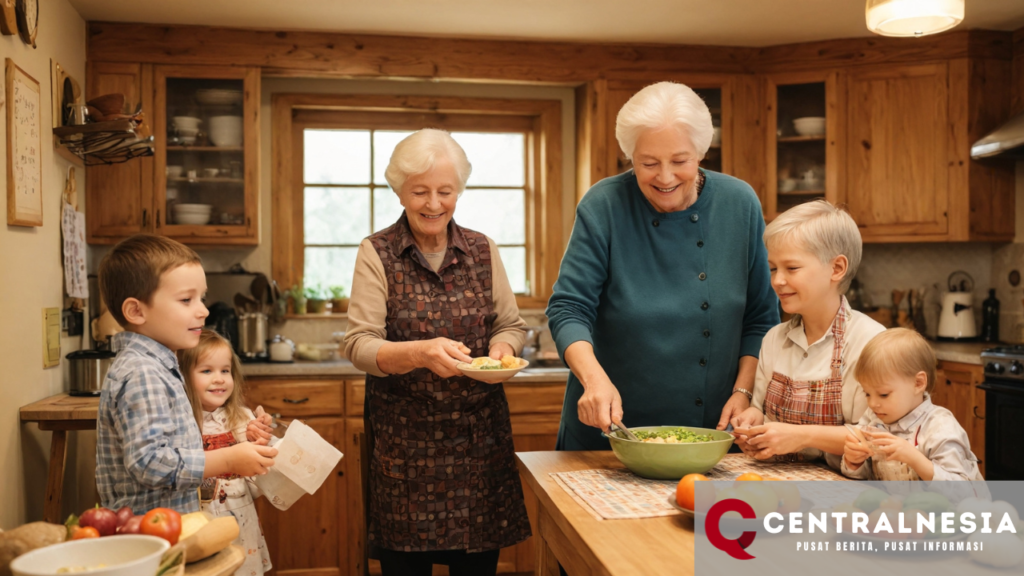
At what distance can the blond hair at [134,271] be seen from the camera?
4.80ft

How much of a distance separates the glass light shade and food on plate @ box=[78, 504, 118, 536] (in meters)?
2.22

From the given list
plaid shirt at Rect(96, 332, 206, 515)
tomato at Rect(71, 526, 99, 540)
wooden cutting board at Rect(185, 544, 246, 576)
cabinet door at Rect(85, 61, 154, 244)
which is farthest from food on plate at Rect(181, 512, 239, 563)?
cabinet door at Rect(85, 61, 154, 244)

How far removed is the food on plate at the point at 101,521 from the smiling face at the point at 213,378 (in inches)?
41.8

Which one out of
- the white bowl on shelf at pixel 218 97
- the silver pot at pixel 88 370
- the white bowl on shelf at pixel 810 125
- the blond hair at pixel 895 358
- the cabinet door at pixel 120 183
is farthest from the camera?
the white bowl on shelf at pixel 810 125

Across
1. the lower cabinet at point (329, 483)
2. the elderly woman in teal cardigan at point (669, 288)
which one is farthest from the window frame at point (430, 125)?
the elderly woman in teal cardigan at point (669, 288)

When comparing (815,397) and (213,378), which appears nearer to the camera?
(815,397)

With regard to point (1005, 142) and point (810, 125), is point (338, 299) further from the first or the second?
point (1005, 142)

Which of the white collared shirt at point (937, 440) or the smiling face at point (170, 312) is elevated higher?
the smiling face at point (170, 312)

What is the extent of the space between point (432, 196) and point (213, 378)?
2.63 ft

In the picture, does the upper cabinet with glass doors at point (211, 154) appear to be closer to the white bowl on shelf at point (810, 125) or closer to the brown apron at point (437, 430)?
the brown apron at point (437, 430)

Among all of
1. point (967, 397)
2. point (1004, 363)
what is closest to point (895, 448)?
point (1004, 363)

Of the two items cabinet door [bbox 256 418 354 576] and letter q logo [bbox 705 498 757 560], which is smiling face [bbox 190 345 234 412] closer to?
cabinet door [bbox 256 418 354 576]

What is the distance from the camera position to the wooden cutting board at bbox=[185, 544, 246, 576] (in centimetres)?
106

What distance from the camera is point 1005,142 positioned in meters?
3.52
